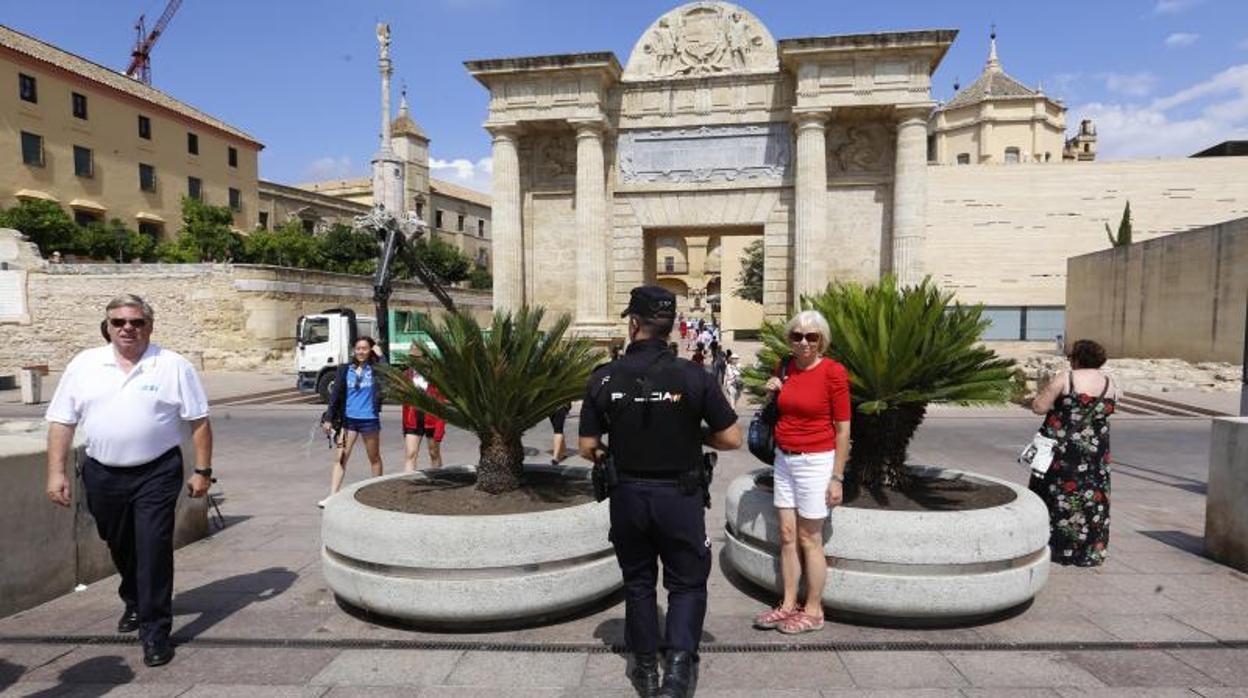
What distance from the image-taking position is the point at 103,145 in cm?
3659

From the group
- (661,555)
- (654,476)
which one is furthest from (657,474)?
(661,555)

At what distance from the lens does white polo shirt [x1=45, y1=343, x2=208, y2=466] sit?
337 centimetres

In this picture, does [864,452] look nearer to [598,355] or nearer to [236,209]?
[598,355]

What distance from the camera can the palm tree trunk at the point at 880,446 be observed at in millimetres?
4227

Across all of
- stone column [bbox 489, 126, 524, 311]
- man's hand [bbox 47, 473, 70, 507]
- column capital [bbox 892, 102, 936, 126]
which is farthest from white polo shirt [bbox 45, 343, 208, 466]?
column capital [bbox 892, 102, 936, 126]

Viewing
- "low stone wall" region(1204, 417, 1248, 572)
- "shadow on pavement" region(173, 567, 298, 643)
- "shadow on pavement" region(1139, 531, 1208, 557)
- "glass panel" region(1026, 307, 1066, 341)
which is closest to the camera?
"shadow on pavement" region(173, 567, 298, 643)

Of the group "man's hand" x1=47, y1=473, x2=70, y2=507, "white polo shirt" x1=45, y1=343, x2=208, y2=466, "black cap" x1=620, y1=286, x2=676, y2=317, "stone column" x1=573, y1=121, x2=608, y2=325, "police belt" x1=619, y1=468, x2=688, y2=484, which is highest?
"stone column" x1=573, y1=121, x2=608, y2=325

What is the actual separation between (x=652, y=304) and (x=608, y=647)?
187cm

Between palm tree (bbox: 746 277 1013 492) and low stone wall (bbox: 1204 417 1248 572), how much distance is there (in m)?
1.78

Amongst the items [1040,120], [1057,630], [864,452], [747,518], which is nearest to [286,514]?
[747,518]

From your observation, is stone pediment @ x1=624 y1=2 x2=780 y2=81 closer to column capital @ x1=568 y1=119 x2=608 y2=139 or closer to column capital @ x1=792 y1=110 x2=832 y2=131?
column capital @ x1=792 y1=110 x2=832 y2=131

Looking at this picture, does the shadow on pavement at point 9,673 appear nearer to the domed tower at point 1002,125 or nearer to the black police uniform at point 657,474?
the black police uniform at point 657,474

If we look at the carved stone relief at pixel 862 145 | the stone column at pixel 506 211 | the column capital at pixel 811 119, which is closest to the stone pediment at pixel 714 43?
the column capital at pixel 811 119

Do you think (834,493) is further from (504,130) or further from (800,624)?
(504,130)
